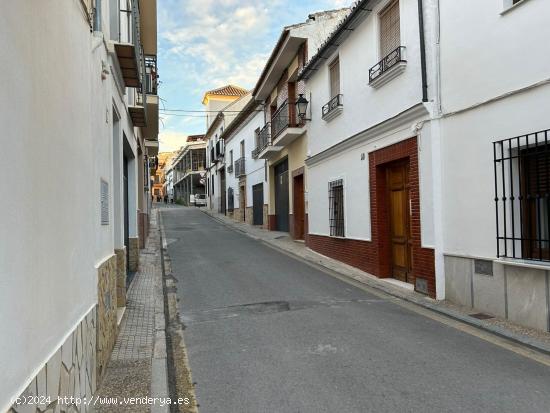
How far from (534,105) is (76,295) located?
5.39 m

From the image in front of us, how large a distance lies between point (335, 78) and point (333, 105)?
2.72 ft

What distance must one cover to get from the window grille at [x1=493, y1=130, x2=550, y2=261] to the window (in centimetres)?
536

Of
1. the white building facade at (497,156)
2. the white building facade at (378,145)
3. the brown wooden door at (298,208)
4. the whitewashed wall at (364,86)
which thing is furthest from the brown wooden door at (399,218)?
the brown wooden door at (298,208)

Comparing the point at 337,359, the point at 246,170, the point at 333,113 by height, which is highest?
the point at 333,113

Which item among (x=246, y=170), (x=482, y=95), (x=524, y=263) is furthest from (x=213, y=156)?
(x=524, y=263)

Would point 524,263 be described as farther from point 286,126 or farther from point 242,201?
point 242,201

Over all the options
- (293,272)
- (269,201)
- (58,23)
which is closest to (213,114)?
(269,201)

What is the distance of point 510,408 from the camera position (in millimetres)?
3660

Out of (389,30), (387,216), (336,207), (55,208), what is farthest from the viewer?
(336,207)

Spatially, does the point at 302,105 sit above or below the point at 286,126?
above

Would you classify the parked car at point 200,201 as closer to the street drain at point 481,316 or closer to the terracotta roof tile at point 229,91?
the terracotta roof tile at point 229,91

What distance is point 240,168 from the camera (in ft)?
86.4

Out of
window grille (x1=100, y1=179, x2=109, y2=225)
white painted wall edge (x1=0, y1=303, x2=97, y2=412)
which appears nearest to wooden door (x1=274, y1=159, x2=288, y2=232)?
window grille (x1=100, y1=179, x2=109, y2=225)

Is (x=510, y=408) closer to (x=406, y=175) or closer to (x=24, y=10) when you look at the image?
(x=24, y=10)
